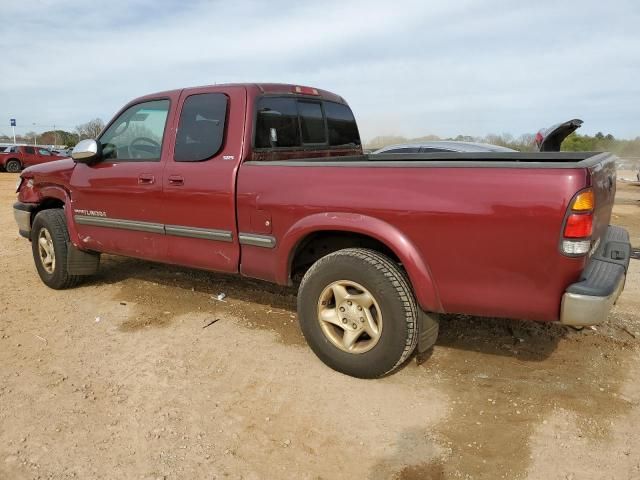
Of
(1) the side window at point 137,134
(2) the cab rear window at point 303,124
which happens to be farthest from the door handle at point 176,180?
(2) the cab rear window at point 303,124

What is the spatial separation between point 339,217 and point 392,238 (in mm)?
376

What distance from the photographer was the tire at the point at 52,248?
5133 mm

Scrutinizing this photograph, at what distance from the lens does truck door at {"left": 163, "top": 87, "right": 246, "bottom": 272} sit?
3805mm

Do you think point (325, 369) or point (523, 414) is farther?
point (325, 369)

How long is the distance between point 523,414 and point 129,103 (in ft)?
13.1

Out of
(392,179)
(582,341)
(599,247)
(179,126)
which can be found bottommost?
(582,341)

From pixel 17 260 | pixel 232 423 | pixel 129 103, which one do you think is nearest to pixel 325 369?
pixel 232 423

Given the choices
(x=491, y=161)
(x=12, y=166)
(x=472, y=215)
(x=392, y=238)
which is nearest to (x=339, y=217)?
(x=392, y=238)

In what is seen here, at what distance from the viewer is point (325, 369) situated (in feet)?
11.5

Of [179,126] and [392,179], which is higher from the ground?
[179,126]

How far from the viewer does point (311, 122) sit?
4.60 metres

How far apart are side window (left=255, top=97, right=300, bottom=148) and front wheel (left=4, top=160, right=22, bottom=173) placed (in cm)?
2652

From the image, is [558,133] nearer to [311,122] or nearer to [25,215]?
[311,122]

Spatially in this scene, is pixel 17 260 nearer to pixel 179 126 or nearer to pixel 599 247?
pixel 179 126
